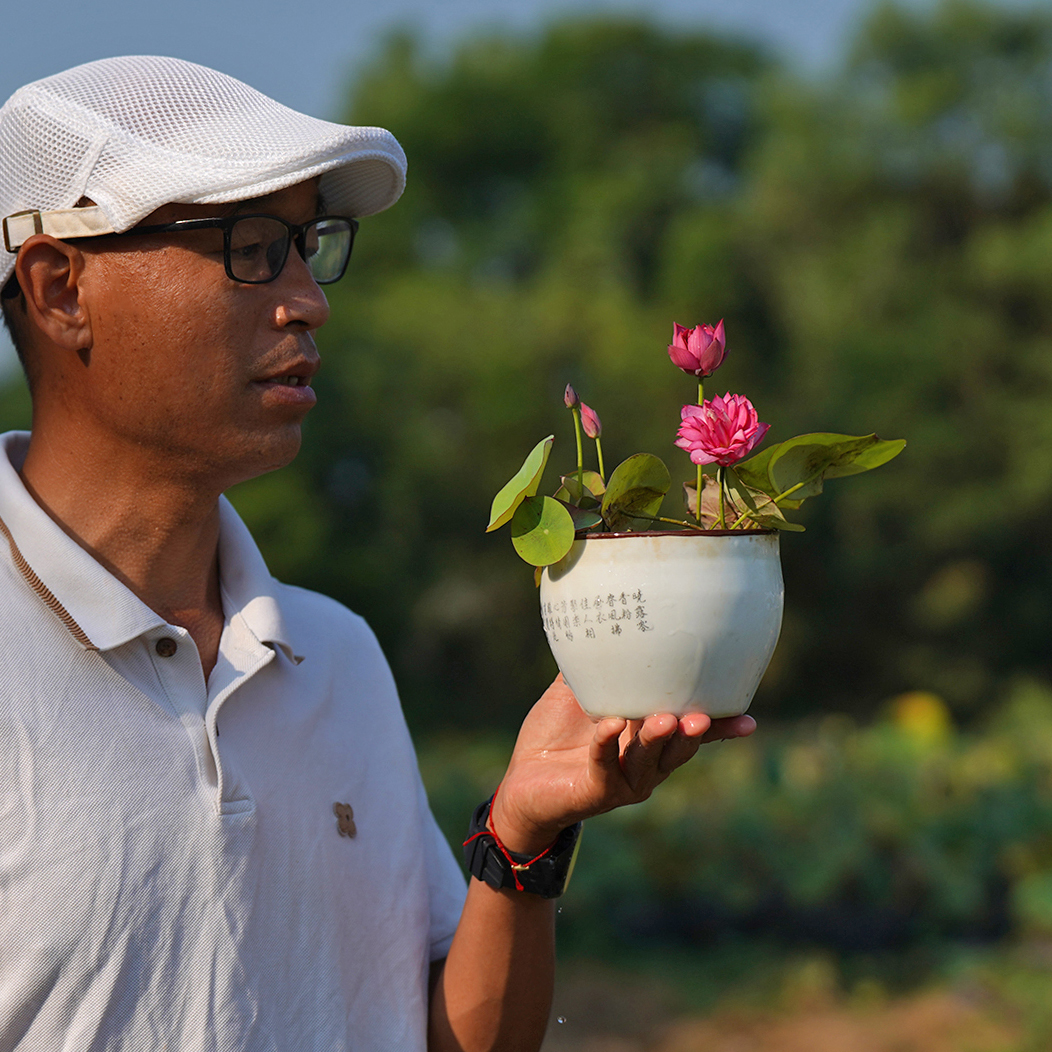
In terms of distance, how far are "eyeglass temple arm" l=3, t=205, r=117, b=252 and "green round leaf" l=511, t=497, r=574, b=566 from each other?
1.81 ft

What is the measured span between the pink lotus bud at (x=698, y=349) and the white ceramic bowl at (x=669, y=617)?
7.5 inches

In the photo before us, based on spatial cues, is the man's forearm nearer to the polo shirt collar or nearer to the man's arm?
the man's arm

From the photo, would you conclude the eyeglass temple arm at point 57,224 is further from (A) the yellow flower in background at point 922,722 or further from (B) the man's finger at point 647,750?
(A) the yellow flower in background at point 922,722

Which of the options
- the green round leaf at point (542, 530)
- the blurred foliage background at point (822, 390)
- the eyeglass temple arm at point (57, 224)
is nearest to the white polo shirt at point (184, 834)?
the eyeglass temple arm at point (57, 224)

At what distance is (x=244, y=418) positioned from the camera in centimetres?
143

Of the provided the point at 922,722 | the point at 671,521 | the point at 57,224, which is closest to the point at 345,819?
the point at 671,521

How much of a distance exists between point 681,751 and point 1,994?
0.74 m

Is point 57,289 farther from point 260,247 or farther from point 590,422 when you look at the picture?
point 590,422

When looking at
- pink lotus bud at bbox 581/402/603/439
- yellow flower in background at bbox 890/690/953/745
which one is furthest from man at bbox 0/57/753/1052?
yellow flower in background at bbox 890/690/953/745

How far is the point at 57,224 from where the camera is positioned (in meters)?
1.38

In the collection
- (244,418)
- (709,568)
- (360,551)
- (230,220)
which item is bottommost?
(360,551)

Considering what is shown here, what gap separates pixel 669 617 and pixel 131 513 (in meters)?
0.66

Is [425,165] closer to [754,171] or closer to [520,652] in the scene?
[754,171]

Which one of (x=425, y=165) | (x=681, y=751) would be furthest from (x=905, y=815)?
(x=425, y=165)
